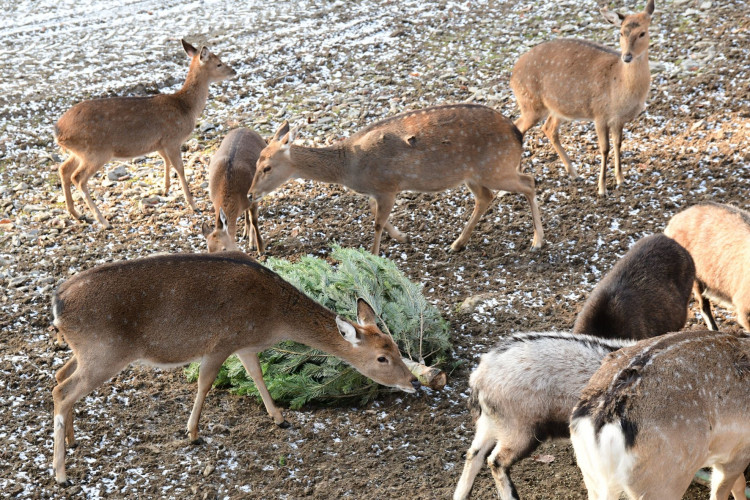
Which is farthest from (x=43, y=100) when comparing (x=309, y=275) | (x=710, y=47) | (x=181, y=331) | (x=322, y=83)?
(x=710, y=47)

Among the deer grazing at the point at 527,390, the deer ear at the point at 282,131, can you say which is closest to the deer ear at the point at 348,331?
the deer grazing at the point at 527,390

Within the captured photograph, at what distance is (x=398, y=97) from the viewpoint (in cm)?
1123

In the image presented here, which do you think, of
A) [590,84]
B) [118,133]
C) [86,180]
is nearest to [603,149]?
[590,84]

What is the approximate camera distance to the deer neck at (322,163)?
8.69 metres

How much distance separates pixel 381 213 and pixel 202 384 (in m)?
3.17

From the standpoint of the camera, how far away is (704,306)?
22.7 ft

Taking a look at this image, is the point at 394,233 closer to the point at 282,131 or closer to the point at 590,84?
the point at 282,131

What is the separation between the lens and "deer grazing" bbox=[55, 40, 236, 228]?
29.7ft

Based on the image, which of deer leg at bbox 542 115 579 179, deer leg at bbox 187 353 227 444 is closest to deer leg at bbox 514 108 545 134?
deer leg at bbox 542 115 579 179

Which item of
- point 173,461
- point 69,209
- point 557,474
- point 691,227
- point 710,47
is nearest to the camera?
point 557,474

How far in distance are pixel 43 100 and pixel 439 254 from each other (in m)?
6.59

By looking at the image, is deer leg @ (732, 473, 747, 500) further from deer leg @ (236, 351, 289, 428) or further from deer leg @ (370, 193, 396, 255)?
deer leg @ (370, 193, 396, 255)

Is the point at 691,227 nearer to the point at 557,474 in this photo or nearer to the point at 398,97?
the point at 557,474

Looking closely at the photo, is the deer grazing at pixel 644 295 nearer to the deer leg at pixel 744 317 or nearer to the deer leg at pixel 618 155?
the deer leg at pixel 744 317
